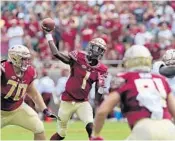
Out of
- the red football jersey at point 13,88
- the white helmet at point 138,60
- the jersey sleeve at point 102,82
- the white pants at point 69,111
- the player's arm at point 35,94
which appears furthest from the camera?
the jersey sleeve at point 102,82

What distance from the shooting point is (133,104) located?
671 cm

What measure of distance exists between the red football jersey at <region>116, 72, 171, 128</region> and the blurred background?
38.3 feet

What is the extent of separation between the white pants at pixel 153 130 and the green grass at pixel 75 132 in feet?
23.2

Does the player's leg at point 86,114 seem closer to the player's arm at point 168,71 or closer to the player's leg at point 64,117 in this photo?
the player's leg at point 64,117

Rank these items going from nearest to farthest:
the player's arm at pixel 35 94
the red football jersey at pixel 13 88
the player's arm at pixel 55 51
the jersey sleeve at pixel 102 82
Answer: the red football jersey at pixel 13 88, the player's arm at pixel 35 94, the player's arm at pixel 55 51, the jersey sleeve at pixel 102 82

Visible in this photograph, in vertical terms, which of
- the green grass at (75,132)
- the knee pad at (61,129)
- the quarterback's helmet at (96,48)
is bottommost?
the green grass at (75,132)

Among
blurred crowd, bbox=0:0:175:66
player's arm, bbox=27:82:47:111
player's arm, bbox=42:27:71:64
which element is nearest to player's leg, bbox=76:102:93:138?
Answer: player's arm, bbox=42:27:71:64

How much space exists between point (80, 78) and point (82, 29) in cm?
1000

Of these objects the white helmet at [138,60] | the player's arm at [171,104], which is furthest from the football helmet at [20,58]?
the player's arm at [171,104]

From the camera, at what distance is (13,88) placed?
9602 mm

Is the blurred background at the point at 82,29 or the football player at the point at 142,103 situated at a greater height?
the football player at the point at 142,103

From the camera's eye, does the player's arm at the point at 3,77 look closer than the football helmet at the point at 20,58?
Yes

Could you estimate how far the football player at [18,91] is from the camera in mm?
9602

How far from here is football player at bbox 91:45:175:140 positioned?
6.62 meters
